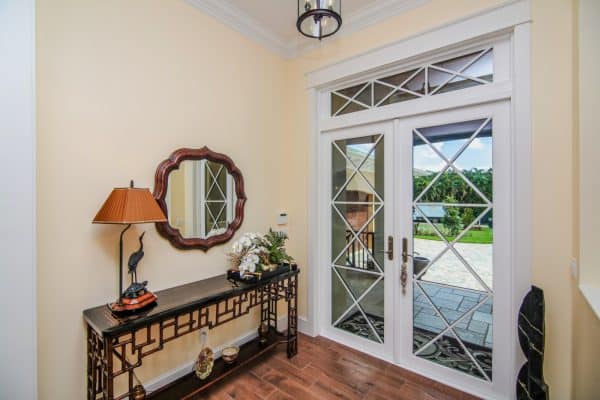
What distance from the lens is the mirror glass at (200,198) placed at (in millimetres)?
2104

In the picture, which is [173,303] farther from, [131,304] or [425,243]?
[425,243]

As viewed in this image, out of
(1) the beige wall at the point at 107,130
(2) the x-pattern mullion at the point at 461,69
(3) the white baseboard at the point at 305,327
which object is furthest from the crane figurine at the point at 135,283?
(2) the x-pattern mullion at the point at 461,69

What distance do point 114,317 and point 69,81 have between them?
4.79ft

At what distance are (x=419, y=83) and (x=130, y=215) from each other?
8.03 ft

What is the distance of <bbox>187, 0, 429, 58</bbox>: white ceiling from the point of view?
2.31 metres

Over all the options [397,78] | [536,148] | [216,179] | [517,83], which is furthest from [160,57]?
[536,148]

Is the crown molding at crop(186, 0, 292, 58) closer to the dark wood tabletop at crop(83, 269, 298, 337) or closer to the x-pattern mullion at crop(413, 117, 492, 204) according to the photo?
the x-pattern mullion at crop(413, 117, 492, 204)

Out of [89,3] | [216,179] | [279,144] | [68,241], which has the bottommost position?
[68,241]

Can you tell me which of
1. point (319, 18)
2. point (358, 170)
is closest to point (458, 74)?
point (358, 170)

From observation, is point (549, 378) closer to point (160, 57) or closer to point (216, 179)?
point (216, 179)

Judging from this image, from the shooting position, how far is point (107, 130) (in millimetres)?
1765

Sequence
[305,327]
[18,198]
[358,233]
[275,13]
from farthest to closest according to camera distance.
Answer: [305,327] < [358,233] < [275,13] < [18,198]

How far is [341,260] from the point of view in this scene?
9.14 ft

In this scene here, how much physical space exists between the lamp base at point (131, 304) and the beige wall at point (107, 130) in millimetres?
288
